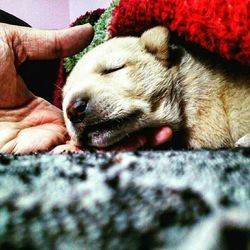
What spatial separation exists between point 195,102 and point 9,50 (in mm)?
688

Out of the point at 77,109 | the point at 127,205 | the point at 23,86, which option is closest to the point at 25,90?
the point at 23,86

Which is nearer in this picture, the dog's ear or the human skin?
the dog's ear

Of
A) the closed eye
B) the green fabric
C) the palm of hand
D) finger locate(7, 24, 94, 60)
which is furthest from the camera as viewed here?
the green fabric

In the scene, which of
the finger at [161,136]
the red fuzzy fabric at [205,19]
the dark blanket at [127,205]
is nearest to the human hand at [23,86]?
the red fuzzy fabric at [205,19]

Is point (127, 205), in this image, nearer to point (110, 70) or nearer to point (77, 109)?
point (77, 109)

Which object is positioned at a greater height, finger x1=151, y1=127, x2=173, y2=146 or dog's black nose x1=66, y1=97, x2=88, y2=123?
dog's black nose x1=66, y1=97, x2=88, y2=123

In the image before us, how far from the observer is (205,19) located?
965mm

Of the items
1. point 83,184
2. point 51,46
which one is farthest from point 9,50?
point 83,184

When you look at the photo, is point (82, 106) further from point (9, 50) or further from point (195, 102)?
point (9, 50)

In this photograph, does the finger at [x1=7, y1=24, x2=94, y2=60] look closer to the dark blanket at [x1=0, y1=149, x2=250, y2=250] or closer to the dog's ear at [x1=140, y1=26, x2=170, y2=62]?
the dog's ear at [x1=140, y1=26, x2=170, y2=62]

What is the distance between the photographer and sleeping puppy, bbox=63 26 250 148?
98 centimetres

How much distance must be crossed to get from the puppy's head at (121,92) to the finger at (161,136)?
2 cm

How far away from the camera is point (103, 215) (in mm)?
305

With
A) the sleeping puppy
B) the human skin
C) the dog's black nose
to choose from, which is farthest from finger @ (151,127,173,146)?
the human skin
